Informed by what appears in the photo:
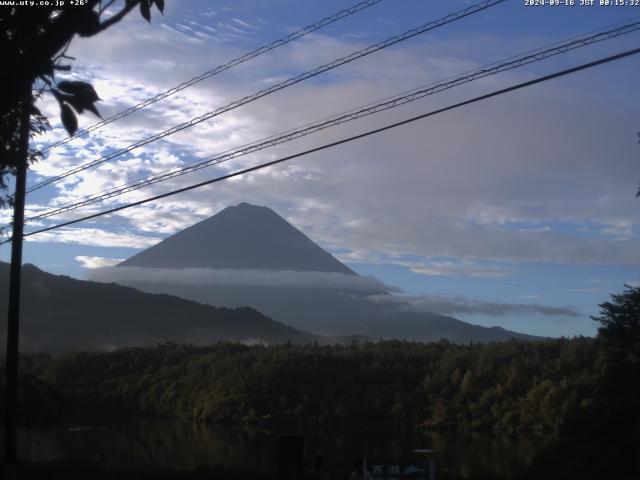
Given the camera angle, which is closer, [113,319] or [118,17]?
[118,17]

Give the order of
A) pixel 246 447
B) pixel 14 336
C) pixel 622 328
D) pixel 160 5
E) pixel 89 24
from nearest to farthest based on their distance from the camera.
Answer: pixel 89 24, pixel 160 5, pixel 14 336, pixel 622 328, pixel 246 447

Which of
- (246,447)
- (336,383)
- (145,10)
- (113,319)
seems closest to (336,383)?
(336,383)

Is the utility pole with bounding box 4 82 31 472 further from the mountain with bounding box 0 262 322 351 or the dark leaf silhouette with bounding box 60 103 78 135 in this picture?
the mountain with bounding box 0 262 322 351

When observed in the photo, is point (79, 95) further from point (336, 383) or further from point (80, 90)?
point (336, 383)

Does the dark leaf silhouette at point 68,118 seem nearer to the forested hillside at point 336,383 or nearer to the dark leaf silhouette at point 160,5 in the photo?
the dark leaf silhouette at point 160,5

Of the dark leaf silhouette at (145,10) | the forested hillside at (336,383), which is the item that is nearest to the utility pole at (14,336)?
the dark leaf silhouette at (145,10)

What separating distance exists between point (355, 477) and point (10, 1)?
11346 mm

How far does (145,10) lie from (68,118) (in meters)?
1.10

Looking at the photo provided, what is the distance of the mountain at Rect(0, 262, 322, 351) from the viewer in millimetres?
106938

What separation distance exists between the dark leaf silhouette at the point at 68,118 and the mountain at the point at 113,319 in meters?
89.0

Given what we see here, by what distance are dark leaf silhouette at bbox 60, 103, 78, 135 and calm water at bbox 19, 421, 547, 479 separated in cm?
2852

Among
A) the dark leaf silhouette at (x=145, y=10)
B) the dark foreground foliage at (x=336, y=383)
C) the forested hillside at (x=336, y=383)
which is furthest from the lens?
the forested hillside at (x=336, y=383)

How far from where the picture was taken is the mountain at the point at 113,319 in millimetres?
106938

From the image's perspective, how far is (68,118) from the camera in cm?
677
